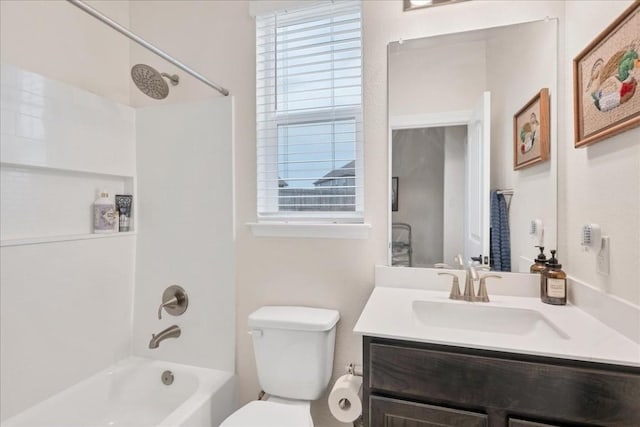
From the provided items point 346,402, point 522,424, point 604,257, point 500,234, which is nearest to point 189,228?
point 346,402

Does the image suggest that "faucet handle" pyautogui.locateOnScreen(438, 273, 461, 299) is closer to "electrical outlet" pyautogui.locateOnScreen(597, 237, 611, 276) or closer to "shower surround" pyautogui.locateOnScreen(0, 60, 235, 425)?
"electrical outlet" pyautogui.locateOnScreen(597, 237, 611, 276)

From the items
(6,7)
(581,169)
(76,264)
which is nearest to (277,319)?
(76,264)

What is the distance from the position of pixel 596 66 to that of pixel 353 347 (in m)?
1.44

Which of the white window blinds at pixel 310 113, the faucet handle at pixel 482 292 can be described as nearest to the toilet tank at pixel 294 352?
the white window blinds at pixel 310 113

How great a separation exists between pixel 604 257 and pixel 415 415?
2.54ft

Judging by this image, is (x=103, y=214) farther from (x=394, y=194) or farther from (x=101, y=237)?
(x=394, y=194)

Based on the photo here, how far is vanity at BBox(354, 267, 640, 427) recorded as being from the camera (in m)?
0.86

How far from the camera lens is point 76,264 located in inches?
64.3

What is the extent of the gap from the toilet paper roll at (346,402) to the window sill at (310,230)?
2.09 ft

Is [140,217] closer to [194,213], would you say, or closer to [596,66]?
[194,213]

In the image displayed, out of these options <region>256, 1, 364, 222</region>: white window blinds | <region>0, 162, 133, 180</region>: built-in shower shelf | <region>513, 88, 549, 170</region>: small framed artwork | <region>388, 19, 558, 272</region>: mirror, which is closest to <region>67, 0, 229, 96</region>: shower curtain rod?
<region>256, 1, 364, 222</region>: white window blinds

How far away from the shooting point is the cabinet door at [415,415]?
3.15 feet

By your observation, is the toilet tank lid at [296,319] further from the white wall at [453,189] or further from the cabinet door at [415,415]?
the white wall at [453,189]

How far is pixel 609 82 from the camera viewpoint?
1027 millimetres
